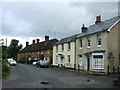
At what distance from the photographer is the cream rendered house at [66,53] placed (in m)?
48.3

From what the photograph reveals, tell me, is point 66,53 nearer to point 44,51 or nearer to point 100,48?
point 100,48

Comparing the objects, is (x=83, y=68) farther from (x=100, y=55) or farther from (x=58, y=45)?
(x=58, y=45)

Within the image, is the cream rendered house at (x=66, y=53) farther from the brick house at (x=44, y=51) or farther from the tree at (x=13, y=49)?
the tree at (x=13, y=49)

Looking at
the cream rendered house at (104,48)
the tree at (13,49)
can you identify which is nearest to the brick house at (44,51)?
the cream rendered house at (104,48)

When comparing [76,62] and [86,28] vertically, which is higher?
[86,28]

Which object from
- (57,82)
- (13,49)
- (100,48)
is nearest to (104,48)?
(100,48)

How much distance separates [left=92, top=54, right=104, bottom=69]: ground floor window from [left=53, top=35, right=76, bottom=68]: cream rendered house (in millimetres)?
9464

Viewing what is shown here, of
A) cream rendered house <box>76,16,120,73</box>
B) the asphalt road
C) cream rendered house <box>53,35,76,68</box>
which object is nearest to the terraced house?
cream rendered house <box>76,16,120,73</box>

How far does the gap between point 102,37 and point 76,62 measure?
1067cm

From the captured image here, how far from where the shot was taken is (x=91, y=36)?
1580 inches

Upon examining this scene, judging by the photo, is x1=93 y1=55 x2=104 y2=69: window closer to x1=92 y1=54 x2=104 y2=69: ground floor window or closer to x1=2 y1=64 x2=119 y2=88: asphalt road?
x1=92 y1=54 x2=104 y2=69: ground floor window

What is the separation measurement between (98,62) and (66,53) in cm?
1610

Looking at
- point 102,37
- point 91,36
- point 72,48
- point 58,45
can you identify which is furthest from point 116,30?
point 58,45

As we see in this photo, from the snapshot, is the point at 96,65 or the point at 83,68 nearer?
the point at 96,65
